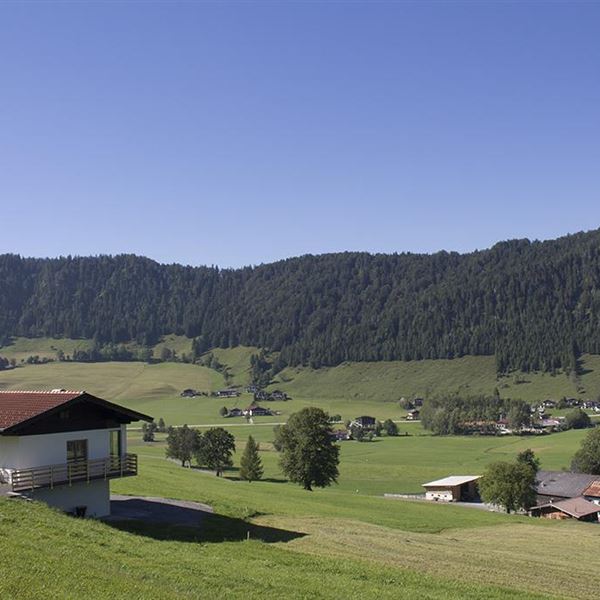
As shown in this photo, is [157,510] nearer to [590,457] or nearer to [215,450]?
[215,450]

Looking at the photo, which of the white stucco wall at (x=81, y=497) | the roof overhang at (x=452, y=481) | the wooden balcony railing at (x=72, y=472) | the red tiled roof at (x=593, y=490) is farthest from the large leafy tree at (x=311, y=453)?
the white stucco wall at (x=81, y=497)

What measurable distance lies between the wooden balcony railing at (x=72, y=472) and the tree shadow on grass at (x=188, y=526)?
2221 millimetres

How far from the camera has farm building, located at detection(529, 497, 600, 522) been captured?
95306mm

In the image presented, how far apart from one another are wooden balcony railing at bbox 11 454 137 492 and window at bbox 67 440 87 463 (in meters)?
0.29

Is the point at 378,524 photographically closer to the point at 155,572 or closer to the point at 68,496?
the point at 68,496

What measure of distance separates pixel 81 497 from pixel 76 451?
90.2 inches

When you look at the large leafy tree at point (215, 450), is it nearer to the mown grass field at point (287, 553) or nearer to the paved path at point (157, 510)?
the mown grass field at point (287, 553)

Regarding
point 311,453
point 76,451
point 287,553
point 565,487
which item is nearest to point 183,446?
point 311,453

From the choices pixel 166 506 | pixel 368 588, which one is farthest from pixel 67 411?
pixel 368 588

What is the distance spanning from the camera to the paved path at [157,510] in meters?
37.4

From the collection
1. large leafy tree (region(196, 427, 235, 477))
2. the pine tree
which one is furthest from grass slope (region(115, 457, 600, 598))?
large leafy tree (region(196, 427, 235, 477))

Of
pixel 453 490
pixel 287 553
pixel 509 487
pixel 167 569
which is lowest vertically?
pixel 453 490

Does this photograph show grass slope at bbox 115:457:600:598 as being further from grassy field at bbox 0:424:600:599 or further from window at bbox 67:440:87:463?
window at bbox 67:440:87:463

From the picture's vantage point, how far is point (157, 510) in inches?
1576
